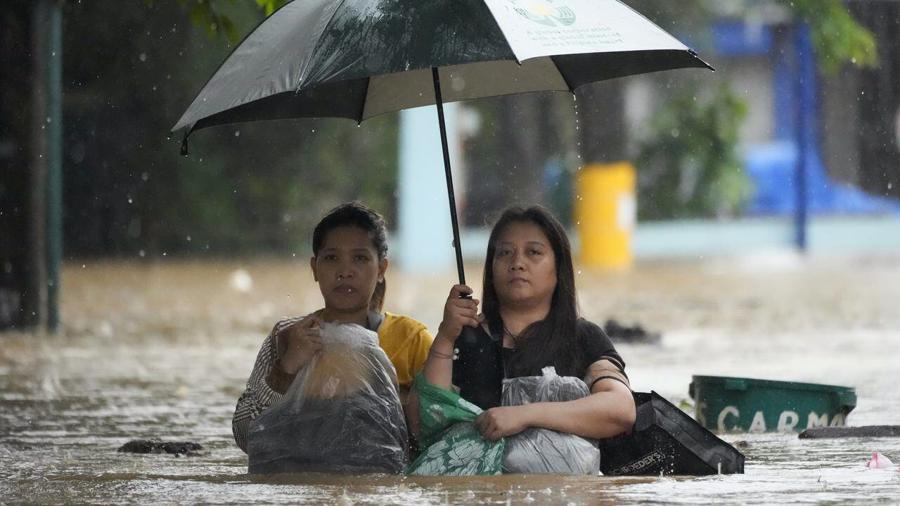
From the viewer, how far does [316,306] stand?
1717 cm

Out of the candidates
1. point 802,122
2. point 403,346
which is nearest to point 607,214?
point 802,122

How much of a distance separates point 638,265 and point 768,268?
81.5 inches

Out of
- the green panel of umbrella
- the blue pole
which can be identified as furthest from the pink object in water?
the blue pole

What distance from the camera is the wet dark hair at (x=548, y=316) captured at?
234 inches

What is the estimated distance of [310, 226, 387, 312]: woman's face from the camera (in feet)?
20.1

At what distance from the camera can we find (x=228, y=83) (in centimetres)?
629

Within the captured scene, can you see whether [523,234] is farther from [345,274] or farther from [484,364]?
[345,274]

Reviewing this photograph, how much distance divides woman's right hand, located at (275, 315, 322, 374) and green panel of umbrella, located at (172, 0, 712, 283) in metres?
0.59

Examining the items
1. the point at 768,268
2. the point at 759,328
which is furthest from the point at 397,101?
the point at 768,268

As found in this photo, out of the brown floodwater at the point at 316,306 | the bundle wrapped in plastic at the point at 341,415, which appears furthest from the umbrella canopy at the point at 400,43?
the brown floodwater at the point at 316,306

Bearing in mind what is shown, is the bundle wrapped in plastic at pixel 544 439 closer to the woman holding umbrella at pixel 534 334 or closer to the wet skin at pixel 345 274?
the woman holding umbrella at pixel 534 334

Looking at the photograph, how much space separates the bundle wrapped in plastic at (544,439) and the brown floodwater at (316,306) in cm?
7

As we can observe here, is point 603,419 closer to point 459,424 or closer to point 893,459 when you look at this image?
point 459,424

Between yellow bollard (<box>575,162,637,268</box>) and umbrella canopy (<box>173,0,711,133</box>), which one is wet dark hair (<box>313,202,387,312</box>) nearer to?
umbrella canopy (<box>173,0,711,133</box>)
